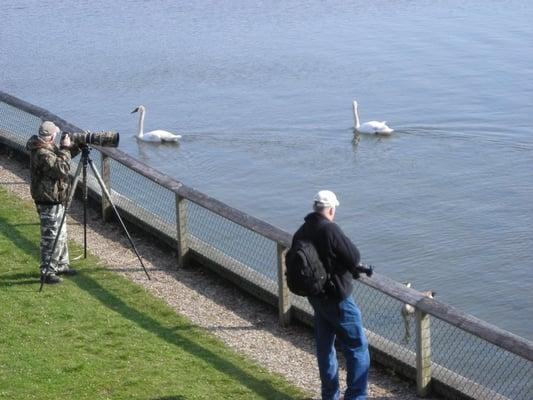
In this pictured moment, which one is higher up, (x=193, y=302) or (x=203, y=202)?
(x=203, y=202)

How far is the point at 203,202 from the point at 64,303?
191 centimetres

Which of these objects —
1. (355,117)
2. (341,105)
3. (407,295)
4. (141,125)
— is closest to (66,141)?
(407,295)

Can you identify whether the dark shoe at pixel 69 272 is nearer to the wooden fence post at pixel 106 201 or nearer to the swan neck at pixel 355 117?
the wooden fence post at pixel 106 201

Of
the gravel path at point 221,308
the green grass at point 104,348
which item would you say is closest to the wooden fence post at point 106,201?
the gravel path at point 221,308

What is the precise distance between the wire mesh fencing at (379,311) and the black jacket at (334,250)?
1.04m

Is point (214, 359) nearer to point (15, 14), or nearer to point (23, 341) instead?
point (23, 341)

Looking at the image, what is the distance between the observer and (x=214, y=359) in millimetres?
10414

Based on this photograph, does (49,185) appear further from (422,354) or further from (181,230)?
(422,354)

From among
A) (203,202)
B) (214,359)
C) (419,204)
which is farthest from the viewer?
(419,204)

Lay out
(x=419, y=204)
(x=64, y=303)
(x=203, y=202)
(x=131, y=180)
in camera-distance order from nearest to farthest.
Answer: (x=64, y=303)
(x=203, y=202)
(x=131, y=180)
(x=419, y=204)

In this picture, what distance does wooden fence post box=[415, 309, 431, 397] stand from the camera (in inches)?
380

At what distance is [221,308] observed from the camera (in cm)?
1202

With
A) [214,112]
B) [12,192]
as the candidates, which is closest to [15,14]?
[214,112]

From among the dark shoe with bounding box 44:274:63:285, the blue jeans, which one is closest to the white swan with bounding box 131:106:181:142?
the dark shoe with bounding box 44:274:63:285
